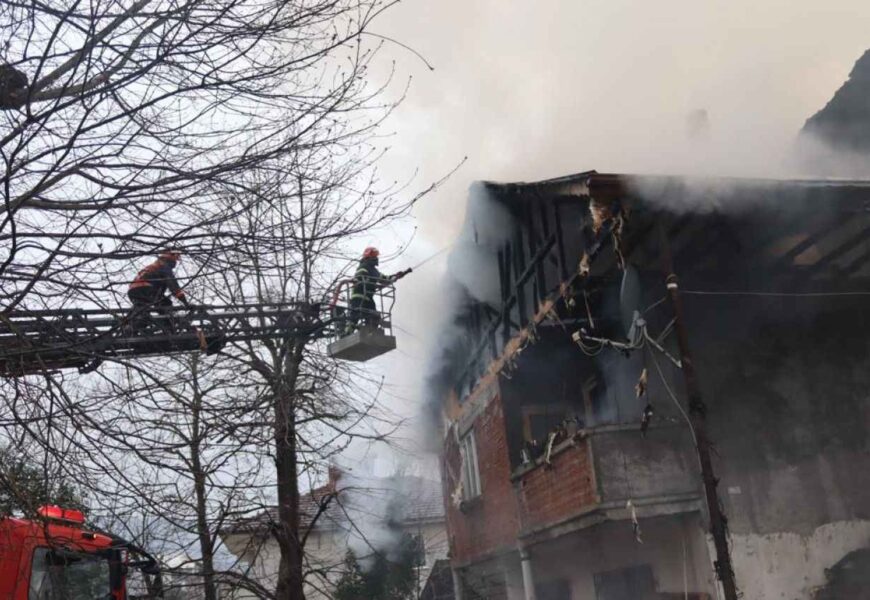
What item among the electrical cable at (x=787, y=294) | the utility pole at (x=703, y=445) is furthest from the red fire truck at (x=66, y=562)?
the electrical cable at (x=787, y=294)

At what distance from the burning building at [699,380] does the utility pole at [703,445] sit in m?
0.02

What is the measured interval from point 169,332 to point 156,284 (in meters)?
0.82

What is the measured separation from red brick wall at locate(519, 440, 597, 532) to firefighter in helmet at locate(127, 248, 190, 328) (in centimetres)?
468

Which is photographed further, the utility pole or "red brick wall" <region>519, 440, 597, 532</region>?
"red brick wall" <region>519, 440, 597, 532</region>

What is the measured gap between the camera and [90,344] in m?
5.31

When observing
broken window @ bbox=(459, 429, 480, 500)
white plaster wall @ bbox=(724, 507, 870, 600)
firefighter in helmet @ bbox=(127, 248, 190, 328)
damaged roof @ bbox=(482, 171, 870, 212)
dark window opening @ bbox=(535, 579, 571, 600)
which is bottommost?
dark window opening @ bbox=(535, 579, 571, 600)

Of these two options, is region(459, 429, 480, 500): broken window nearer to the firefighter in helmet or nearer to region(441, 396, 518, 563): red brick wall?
region(441, 396, 518, 563): red brick wall

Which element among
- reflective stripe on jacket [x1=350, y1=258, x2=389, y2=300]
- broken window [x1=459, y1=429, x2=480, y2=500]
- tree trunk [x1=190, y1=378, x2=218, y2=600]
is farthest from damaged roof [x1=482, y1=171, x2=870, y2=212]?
broken window [x1=459, y1=429, x2=480, y2=500]

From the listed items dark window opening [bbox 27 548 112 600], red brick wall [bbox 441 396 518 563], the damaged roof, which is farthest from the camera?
red brick wall [bbox 441 396 518 563]

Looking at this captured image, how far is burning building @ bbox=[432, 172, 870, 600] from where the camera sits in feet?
25.8

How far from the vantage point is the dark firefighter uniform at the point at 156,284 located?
5398 millimetres

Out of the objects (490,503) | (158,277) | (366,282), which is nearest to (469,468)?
(490,503)

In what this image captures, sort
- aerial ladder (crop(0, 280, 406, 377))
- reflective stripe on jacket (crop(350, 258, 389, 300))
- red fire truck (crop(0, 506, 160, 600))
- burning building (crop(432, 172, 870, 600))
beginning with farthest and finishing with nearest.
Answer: reflective stripe on jacket (crop(350, 258, 389, 300))
burning building (crop(432, 172, 870, 600))
red fire truck (crop(0, 506, 160, 600))
aerial ladder (crop(0, 280, 406, 377))

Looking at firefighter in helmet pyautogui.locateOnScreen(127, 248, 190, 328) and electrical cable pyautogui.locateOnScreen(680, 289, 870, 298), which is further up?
electrical cable pyautogui.locateOnScreen(680, 289, 870, 298)
